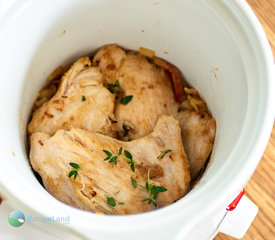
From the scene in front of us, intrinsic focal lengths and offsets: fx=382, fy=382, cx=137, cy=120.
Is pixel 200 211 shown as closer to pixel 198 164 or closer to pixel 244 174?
pixel 244 174

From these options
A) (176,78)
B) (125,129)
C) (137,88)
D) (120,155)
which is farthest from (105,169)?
(176,78)

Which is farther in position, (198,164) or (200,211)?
(198,164)

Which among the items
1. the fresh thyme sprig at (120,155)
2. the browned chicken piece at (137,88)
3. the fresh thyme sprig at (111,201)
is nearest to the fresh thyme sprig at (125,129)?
the browned chicken piece at (137,88)

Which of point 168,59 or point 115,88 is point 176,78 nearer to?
point 168,59

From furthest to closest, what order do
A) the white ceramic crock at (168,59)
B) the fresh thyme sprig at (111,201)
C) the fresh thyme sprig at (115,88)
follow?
the fresh thyme sprig at (115,88)
the fresh thyme sprig at (111,201)
the white ceramic crock at (168,59)

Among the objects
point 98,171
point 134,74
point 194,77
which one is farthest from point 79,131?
point 194,77

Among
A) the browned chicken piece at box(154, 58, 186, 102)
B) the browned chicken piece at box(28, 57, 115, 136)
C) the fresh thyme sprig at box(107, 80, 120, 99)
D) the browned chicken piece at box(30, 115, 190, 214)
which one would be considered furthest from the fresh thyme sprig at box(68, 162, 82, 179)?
the browned chicken piece at box(154, 58, 186, 102)

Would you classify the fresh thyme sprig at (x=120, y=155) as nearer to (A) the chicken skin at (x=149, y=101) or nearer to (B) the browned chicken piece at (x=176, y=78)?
(A) the chicken skin at (x=149, y=101)
